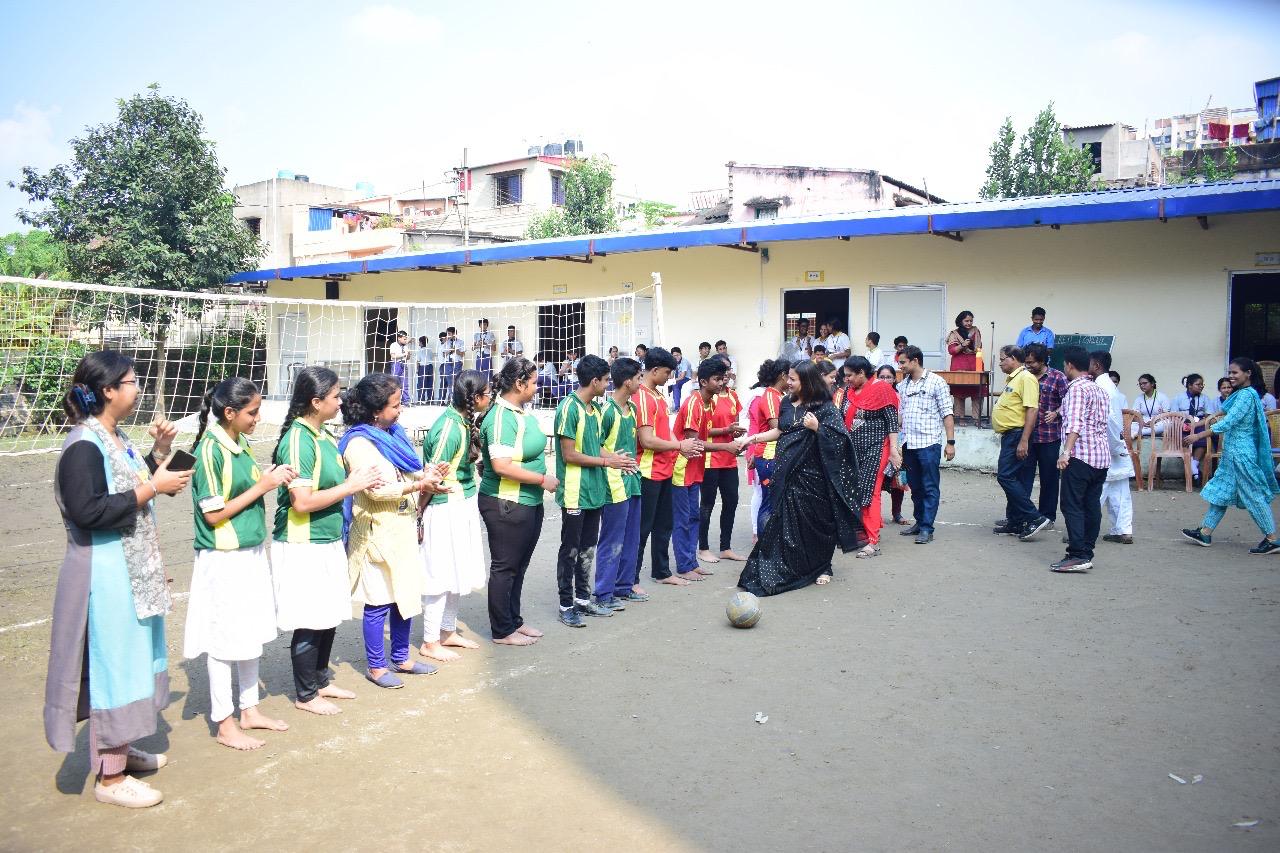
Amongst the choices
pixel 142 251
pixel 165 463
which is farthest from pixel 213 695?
pixel 142 251

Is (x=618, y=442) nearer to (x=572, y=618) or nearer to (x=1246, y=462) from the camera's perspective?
(x=572, y=618)

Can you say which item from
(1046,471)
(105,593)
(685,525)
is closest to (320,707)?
(105,593)

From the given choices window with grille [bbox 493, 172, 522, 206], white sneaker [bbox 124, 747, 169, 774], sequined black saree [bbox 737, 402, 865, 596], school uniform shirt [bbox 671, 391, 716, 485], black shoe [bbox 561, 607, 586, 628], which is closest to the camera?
white sneaker [bbox 124, 747, 169, 774]

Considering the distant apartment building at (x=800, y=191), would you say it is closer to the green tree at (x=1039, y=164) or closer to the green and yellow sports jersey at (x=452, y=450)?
the green tree at (x=1039, y=164)

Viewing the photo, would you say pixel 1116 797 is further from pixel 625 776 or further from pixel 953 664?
pixel 625 776

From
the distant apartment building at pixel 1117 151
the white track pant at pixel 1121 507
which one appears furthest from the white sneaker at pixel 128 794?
the distant apartment building at pixel 1117 151

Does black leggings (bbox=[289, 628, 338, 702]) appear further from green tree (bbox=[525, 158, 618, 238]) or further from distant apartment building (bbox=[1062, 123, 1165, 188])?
distant apartment building (bbox=[1062, 123, 1165, 188])

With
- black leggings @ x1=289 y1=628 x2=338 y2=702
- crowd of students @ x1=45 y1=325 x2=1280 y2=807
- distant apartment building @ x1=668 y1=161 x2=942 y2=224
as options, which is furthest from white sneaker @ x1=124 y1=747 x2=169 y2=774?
distant apartment building @ x1=668 y1=161 x2=942 y2=224

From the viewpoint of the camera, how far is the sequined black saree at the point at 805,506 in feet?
22.7

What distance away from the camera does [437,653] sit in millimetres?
5473

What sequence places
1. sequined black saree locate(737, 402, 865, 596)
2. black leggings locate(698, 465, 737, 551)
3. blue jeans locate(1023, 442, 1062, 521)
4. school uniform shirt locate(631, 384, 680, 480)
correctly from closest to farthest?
school uniform shirt locate(631, 384, 680, 480), sequined black saree locate(737, 402, 865, 596), black leggings locate(698, 465, 737, 551), blue jeans locate(1023, 442, 1062, 521)

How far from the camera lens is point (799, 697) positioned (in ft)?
15.8

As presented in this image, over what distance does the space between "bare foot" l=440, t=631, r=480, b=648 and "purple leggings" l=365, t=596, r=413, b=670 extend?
52cm

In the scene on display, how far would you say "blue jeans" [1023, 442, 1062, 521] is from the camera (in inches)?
326
